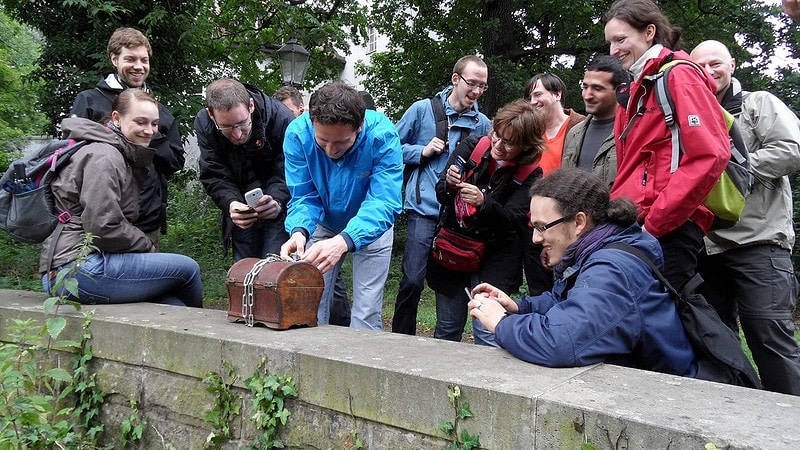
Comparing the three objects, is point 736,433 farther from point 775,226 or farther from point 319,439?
point 775,226

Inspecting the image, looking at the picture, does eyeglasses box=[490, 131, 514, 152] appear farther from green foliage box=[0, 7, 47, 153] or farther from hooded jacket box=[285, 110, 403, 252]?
green foliage box=[0, 7, 47, 153]

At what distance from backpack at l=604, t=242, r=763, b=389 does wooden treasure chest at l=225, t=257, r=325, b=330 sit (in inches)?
56.8

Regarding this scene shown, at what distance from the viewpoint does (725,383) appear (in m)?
2.27

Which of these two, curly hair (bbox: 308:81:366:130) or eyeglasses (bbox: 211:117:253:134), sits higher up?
curly hair (bbox: 308:81:366:130)

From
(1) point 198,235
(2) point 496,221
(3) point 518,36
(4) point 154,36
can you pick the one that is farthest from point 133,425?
(3) point 518,36

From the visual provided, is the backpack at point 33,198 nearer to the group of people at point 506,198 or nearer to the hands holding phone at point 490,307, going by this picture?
the group of people at point 506,198

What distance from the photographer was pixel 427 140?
4535 mm

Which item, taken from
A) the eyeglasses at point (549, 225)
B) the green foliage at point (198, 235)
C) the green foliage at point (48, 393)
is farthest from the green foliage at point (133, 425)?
the green foliage at point (198, 235)

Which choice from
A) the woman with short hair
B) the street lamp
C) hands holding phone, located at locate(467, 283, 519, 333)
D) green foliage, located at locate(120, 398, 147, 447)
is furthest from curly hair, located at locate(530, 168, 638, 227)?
the street lamp

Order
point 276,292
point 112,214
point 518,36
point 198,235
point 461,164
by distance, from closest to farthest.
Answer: point 276,292 < point 112,214 < point 461,164 < point 518,36 < point 198,235

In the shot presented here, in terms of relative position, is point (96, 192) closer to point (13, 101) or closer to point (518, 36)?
point (518, 36)

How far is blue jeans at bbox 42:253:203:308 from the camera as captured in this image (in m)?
3.59

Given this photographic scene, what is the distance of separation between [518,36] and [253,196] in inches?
382

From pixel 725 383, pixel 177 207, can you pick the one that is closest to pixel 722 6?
pixel 725 383
